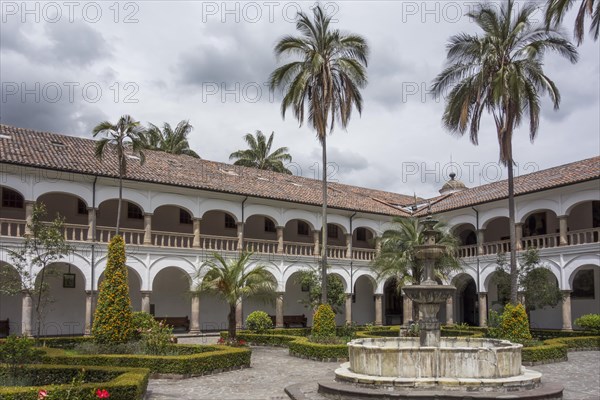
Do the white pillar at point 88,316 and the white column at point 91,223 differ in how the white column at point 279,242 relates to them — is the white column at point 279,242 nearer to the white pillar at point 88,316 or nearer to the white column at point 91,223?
the white column at point 91,223

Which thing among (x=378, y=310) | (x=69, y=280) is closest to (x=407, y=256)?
(x=378, y=310)

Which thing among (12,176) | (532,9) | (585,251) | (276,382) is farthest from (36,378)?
(585,251)

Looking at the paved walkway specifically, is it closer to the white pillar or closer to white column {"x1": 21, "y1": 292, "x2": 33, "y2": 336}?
the white pillar

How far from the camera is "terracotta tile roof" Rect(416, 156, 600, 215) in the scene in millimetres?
25567

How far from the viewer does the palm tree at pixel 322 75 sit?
21969mm

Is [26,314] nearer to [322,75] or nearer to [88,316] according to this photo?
[88,316]

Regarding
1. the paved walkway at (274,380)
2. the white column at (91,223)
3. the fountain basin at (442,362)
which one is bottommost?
the paved walkway at (274,380)

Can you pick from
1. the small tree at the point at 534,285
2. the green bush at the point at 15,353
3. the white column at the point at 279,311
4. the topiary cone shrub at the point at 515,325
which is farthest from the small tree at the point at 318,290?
the green bush at the point at 15,353

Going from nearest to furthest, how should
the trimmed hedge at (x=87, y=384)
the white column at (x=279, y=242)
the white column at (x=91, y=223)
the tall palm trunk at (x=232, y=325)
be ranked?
the trimmed hedge at (x=87, y=384)
the tall palm trunk at (x=232, y=325)
the white column at (x=91, y=223)
the white column at (x=279, y=242)

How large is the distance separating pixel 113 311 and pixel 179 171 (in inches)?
500

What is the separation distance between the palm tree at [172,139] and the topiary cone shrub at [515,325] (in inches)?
1097

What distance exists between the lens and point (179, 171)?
27516 millimetres

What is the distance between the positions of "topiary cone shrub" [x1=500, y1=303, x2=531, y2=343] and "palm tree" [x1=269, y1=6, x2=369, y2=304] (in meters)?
6.45

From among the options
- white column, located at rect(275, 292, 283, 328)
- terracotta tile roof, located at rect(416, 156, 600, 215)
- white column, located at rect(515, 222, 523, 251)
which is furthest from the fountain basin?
white column, located at rect(515, 222, 523, 251)
